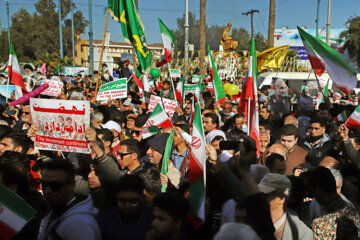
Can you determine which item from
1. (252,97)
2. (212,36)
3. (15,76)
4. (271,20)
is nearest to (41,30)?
(212,36)

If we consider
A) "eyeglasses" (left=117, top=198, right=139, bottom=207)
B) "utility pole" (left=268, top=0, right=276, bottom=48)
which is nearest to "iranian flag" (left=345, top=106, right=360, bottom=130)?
"eyeglasses" (left=117, top=198, right=139, bottom=207)

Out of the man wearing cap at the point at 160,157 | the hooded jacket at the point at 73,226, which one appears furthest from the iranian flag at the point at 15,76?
the hooded jacket at the point at 73,226

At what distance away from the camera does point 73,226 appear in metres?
2.46

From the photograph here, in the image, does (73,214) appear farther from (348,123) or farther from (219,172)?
(348,123)

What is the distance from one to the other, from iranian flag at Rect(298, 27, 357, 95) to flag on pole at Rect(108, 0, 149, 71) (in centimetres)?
310

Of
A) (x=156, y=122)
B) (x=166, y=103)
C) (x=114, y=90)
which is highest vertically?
(x=114, y=90)

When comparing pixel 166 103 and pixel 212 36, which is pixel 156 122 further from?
pixel 212 36

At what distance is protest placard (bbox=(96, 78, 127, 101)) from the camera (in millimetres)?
8219

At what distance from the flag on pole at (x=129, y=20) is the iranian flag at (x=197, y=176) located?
Result: 13.8 feet

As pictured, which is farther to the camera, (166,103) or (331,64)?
(166,103)

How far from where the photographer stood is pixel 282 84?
8578 mm

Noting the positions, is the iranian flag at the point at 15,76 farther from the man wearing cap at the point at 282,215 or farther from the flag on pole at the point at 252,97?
the man wearing cap at the point at 282,215

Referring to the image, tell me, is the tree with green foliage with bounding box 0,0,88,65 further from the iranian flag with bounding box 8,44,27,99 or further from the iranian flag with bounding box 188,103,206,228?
the iranian flag with bounding box 188,103,206,228

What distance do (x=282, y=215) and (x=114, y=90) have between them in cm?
594
